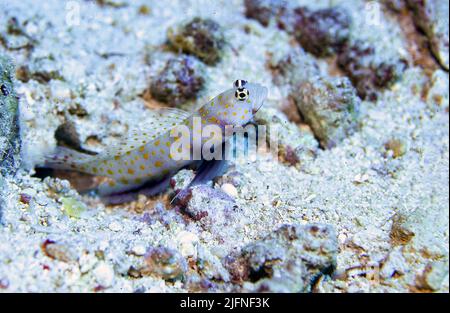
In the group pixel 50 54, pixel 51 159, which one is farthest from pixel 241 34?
pixel 51 159

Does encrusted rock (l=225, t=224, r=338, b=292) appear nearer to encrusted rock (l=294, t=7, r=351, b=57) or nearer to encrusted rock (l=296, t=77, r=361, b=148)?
encrusted rock (l=296, t=77, r=361, b=148)

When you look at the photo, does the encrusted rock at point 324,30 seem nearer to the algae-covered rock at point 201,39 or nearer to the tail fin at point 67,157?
the algae-covered rock at point 201,39

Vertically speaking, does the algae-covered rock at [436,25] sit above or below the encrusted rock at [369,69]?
above

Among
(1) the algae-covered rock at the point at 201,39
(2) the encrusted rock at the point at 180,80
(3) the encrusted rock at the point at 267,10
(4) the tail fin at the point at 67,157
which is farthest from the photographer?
(3) the encrusted rock at the point at 267,10

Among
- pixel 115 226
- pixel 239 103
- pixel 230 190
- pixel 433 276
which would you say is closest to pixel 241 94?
pixel 239 103

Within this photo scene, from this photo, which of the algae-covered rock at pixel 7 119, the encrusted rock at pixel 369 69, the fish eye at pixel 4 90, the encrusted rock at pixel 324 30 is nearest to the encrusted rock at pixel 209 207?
the algae-covered rock at pixel 7 119

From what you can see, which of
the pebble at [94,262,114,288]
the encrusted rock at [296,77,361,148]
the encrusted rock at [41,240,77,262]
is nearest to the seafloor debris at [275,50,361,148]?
the encrusted rock at [296,77,361,148]

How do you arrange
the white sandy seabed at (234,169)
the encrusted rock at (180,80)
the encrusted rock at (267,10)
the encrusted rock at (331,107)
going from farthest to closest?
the encrusted rock at (267,10) → the encrusted rock at (180,80) → the encrusted rock at (331,107) → the white sandy seabed at (234,169)
